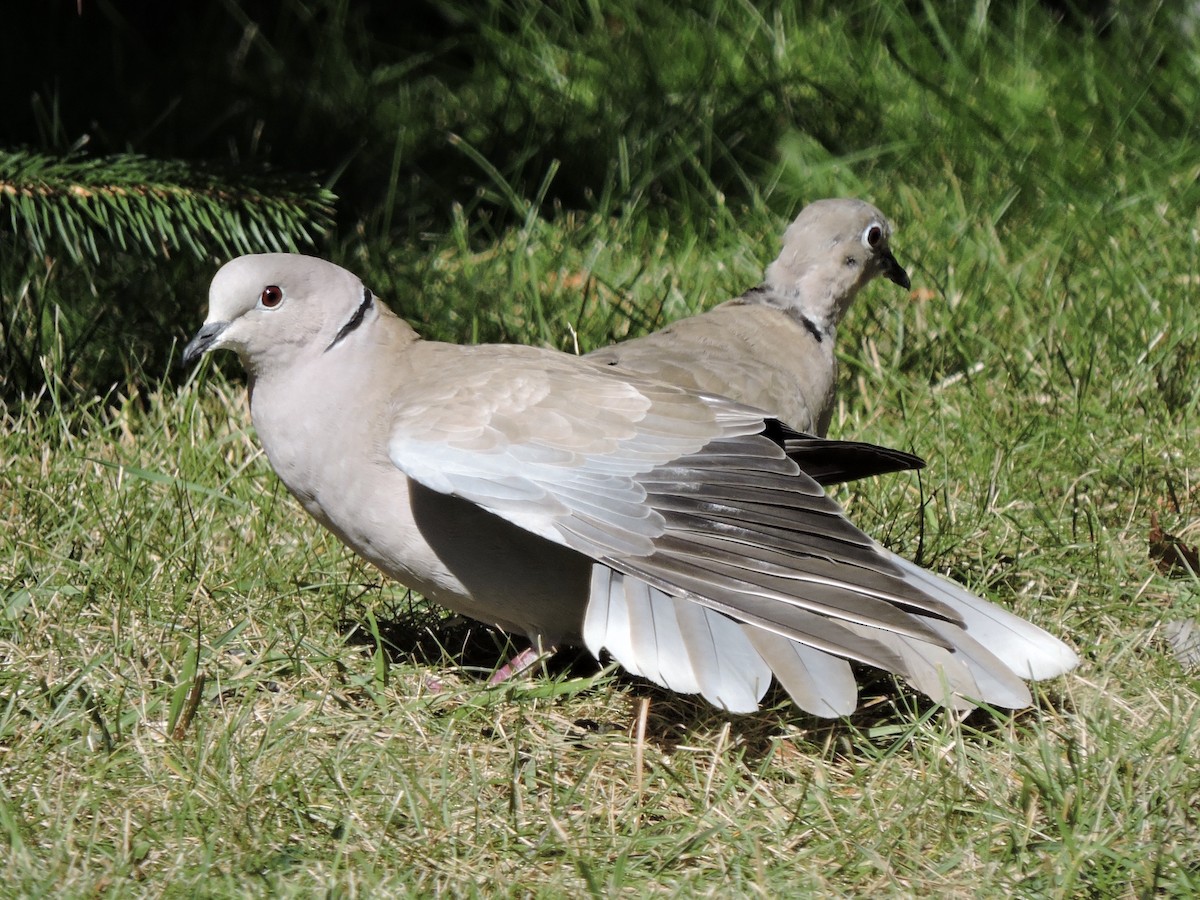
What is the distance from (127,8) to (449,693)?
14.2 feet

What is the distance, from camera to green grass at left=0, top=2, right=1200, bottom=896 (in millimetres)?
2416

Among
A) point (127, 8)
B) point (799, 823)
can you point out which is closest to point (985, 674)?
point (799, 823)

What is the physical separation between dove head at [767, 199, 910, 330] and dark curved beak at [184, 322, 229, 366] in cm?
150

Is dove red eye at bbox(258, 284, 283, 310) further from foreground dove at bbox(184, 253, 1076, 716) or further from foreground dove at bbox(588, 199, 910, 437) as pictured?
foreground dove at bbox(588, 199, 910, 437)

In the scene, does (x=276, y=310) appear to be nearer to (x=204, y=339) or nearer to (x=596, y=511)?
(x=204, y=339)

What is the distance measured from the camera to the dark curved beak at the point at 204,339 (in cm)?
287

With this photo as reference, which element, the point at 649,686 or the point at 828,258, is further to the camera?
the point at 828,258

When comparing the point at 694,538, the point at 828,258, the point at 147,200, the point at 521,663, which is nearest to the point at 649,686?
the point at 521,663

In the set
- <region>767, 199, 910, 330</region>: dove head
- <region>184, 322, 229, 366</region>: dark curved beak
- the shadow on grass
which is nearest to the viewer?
the shadow on grass

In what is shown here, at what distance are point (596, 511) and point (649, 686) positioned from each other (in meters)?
0.51

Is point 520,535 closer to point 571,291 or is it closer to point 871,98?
point 571,291

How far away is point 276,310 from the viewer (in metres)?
2.94

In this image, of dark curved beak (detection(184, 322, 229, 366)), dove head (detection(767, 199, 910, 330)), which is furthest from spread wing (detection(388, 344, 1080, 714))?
dove head (detection(767, 199, 910, 330))

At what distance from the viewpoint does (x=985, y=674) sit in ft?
8.91
